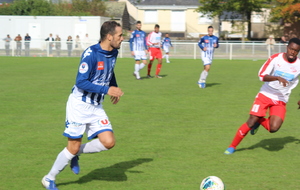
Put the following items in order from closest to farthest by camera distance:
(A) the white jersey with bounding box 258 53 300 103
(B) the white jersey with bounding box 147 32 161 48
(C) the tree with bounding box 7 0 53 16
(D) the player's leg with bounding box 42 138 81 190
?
(D) the player's leg with bounding box 42 138 81 190 → (A) the white jersey with bounding box 258 53 300 103 → (B) the white jersey with bounding box 147 32 161 48 → (C) the tree with bounding box 7 0 53 16

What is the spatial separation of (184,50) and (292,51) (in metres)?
29.1

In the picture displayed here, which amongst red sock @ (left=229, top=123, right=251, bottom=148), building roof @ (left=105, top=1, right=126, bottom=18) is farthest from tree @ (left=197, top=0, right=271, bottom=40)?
red sock @ (left=229, top=123, right=251, bottom=148)

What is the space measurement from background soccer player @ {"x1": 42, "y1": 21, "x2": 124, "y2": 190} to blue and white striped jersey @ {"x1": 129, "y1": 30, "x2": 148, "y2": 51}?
46.7 feet

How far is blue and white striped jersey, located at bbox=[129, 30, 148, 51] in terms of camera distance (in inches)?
799

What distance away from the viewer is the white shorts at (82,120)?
600 centimetres

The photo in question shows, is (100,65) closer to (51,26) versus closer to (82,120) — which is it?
(82,120)

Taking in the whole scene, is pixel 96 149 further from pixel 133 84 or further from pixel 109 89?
pixel 133 84

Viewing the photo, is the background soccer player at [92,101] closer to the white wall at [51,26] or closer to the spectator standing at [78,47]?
the spectator standing at [78,47]

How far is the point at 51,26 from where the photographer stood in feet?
145

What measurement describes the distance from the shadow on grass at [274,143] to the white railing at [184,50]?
26755mm

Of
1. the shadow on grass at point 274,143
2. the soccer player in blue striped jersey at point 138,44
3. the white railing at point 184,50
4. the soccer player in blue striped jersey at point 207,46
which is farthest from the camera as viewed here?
the white railing at point 184,50

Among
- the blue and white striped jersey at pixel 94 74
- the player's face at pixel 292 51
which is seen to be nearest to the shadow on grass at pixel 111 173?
the blue and white striped jersey at pixel 94 74

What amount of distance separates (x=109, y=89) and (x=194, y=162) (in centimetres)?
235

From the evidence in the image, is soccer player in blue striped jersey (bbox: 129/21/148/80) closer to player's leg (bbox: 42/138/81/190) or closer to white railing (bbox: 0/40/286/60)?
player's leg (bbox: 42/138/81/190)
